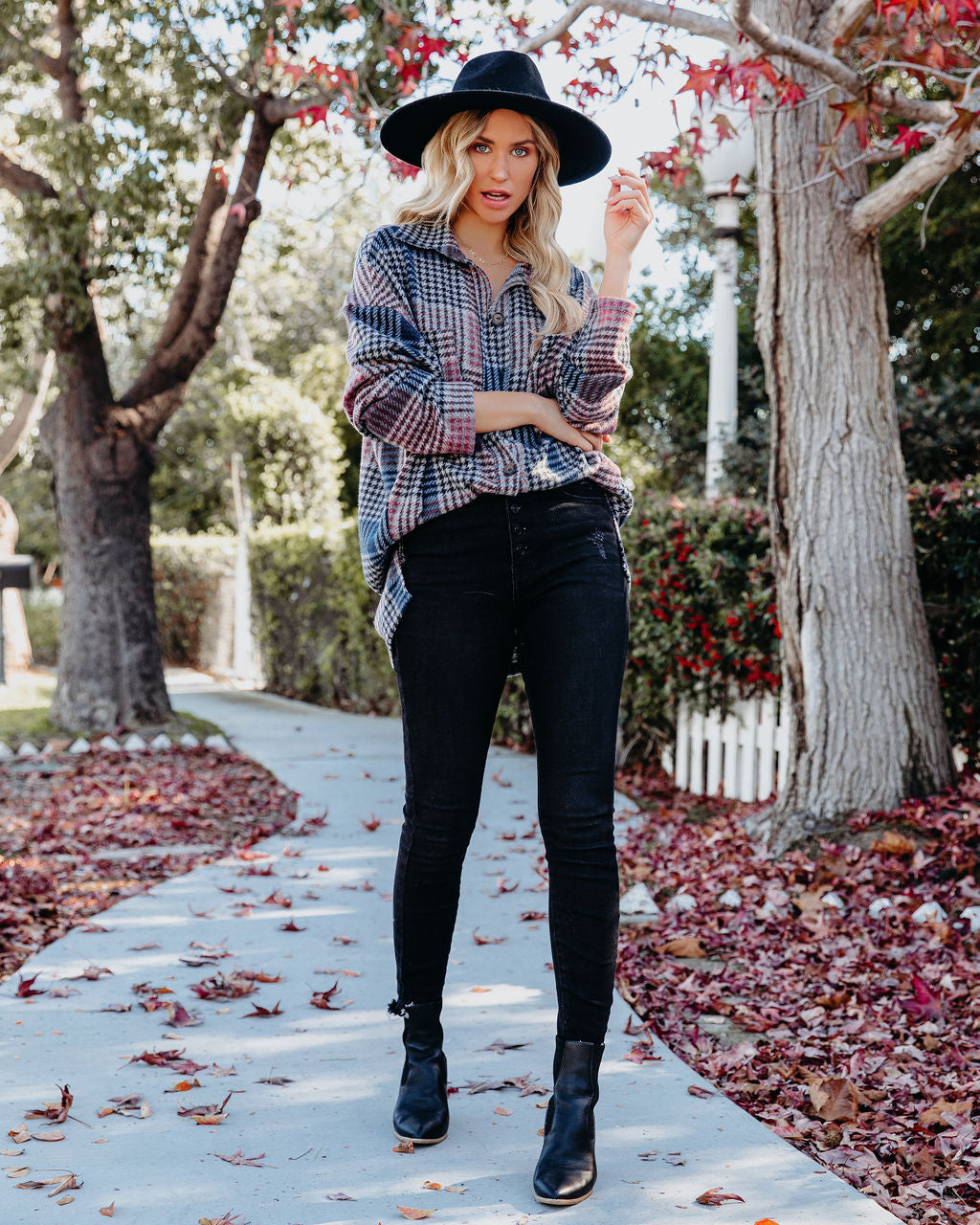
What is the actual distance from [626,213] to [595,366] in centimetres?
31

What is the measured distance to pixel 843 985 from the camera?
3309 mm

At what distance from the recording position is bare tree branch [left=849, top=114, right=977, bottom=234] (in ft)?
12.2

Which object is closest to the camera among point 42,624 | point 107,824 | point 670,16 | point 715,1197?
point 715,1197

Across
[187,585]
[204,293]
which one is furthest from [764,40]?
[187,585]

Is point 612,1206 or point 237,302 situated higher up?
point 237,302

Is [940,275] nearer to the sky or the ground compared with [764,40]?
nearer to the sky

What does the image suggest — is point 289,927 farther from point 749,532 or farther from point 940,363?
point 940,363

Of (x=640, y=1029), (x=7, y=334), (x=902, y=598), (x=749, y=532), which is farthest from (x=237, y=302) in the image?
(x=640, y=1029)

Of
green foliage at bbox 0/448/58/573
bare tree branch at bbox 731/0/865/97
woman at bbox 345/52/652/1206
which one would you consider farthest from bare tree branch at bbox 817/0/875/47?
green foliage at bbox 0/448/58/573

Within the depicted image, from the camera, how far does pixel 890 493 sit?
4453mm

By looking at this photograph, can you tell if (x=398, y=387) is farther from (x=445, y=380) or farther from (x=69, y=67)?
(x=69, y=67)

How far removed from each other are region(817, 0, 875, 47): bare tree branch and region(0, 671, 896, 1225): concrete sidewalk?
292cm

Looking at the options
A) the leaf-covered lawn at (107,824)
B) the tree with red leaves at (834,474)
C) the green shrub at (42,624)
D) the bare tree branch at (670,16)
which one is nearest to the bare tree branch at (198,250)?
the leaf-covered lawn at (107,824)

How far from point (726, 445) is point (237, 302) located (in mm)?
14027
